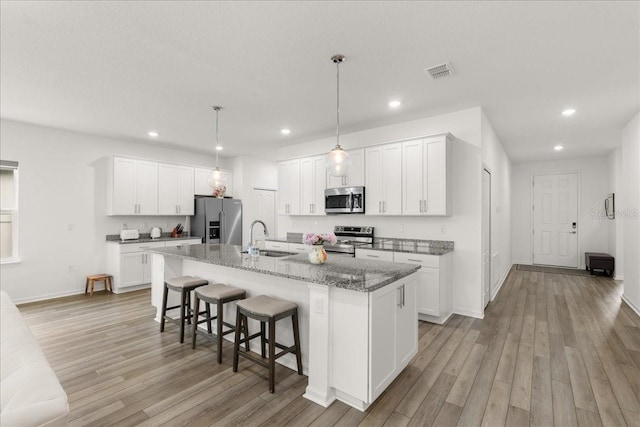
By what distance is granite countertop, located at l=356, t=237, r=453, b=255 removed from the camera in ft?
13.3

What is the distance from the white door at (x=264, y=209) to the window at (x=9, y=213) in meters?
4.18

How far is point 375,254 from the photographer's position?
14.3 ft

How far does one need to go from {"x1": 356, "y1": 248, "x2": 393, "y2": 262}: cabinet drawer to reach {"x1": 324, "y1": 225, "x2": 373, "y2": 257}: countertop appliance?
13 centimetres

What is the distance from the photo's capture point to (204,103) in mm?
3922

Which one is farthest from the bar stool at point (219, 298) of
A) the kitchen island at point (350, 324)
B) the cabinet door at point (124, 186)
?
the cabinet door at point (124, 186)

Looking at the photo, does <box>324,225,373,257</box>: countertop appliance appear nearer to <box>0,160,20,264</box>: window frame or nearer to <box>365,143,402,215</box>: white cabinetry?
<box>365,143,402,215</box>: white cabinetry

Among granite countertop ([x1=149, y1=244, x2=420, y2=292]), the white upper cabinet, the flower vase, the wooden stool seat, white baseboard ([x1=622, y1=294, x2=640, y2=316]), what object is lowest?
white baseboard ([x1=622, y1=294, x2=640, y2=316])

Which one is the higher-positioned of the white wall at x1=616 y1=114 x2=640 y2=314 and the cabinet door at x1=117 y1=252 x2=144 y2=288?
the white wall at x1=616 y1=114 x2=640 y2=314

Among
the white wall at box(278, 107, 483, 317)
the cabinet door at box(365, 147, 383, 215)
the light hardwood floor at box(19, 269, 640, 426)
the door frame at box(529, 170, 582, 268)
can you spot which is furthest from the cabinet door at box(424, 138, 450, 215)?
the door frame at box(529, 170, 582, 268)

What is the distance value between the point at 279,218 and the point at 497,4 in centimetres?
507

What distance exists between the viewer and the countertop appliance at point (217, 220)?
6.54 meters

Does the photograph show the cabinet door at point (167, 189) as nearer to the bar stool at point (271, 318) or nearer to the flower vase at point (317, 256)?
the bar stool at point (271, 318)

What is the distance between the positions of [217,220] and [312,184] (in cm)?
246

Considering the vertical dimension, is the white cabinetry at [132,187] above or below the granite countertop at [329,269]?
above
